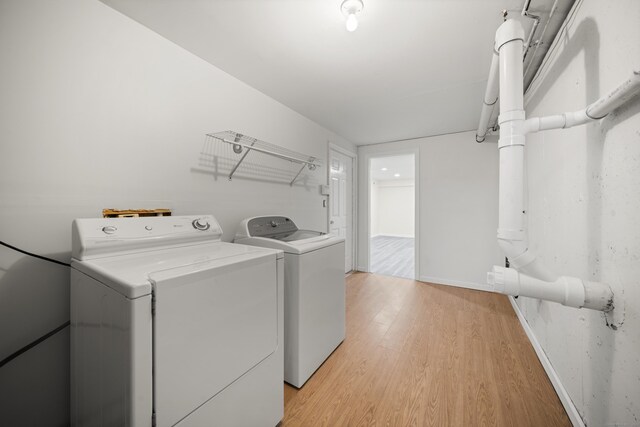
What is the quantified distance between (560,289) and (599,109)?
2.48 feet

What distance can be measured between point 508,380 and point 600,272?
98cm

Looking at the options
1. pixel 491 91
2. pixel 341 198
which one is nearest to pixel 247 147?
pixel 491 91

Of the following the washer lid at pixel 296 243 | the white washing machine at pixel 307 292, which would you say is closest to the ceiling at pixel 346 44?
the white washing machine at pixel 307 292

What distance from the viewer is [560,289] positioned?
1049 mm

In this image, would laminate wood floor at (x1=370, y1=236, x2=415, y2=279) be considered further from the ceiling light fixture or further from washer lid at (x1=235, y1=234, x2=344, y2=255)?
the ceiling light fixture

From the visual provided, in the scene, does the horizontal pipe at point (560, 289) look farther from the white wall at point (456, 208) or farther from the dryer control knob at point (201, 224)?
the white wall at point (456, 208)

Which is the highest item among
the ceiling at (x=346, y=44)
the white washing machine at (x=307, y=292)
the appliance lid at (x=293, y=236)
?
the ceiling at (x=346, y=44)

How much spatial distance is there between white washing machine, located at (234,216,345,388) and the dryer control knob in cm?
34

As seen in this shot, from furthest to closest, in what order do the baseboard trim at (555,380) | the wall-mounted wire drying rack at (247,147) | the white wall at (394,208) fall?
the white wall at (394,208)
the wall-mounted wire drying rack at (247,147)
the baseboard trim at (555,380)

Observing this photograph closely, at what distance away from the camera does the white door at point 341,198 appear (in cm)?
342

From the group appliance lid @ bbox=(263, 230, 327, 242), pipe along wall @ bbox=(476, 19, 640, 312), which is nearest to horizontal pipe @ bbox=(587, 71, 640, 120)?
pipe along wall @ bbox=(476, 19, 640, 312)

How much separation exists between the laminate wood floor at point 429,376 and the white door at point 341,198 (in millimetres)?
1324

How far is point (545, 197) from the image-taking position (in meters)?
1.69

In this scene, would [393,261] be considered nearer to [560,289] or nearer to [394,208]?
[560,289]
